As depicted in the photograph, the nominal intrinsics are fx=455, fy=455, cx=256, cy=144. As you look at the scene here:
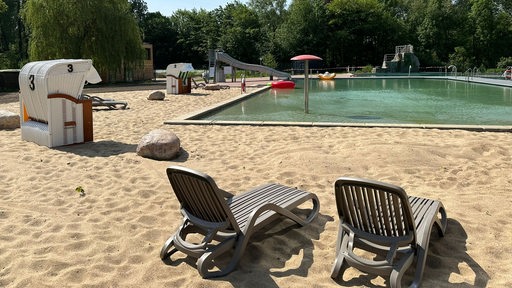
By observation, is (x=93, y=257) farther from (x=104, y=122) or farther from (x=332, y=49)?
(x=332, y=49)

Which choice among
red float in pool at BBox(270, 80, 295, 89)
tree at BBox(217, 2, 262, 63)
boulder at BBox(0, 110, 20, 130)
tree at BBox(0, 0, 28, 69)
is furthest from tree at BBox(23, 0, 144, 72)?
tree at BBox(217, 2, 262, 63)

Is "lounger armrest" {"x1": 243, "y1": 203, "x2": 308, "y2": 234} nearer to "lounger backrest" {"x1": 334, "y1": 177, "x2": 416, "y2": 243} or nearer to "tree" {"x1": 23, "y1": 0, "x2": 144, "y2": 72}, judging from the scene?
"lounger backrest" {"x1": 334, "y1": 177, "x2": 416, "y2": 243}

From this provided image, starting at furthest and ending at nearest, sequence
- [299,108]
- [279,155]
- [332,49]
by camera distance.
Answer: [332,49] < [299,108] < [279,155]

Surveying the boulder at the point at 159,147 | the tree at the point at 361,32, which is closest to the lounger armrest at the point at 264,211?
the boulder at the point at 159,147

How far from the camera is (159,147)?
21.0 ft

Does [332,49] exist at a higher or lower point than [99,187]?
higher

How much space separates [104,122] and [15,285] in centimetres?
753

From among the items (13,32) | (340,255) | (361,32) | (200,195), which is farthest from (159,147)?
(361,32)

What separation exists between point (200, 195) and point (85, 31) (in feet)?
76.0

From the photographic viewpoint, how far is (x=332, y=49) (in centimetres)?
4872

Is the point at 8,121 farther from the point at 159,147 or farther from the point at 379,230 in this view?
the point at 379,230

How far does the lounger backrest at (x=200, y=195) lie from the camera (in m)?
Result: 3.06

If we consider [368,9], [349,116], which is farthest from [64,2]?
[368,9]

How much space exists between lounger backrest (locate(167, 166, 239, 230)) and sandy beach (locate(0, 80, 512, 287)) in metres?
0.37
